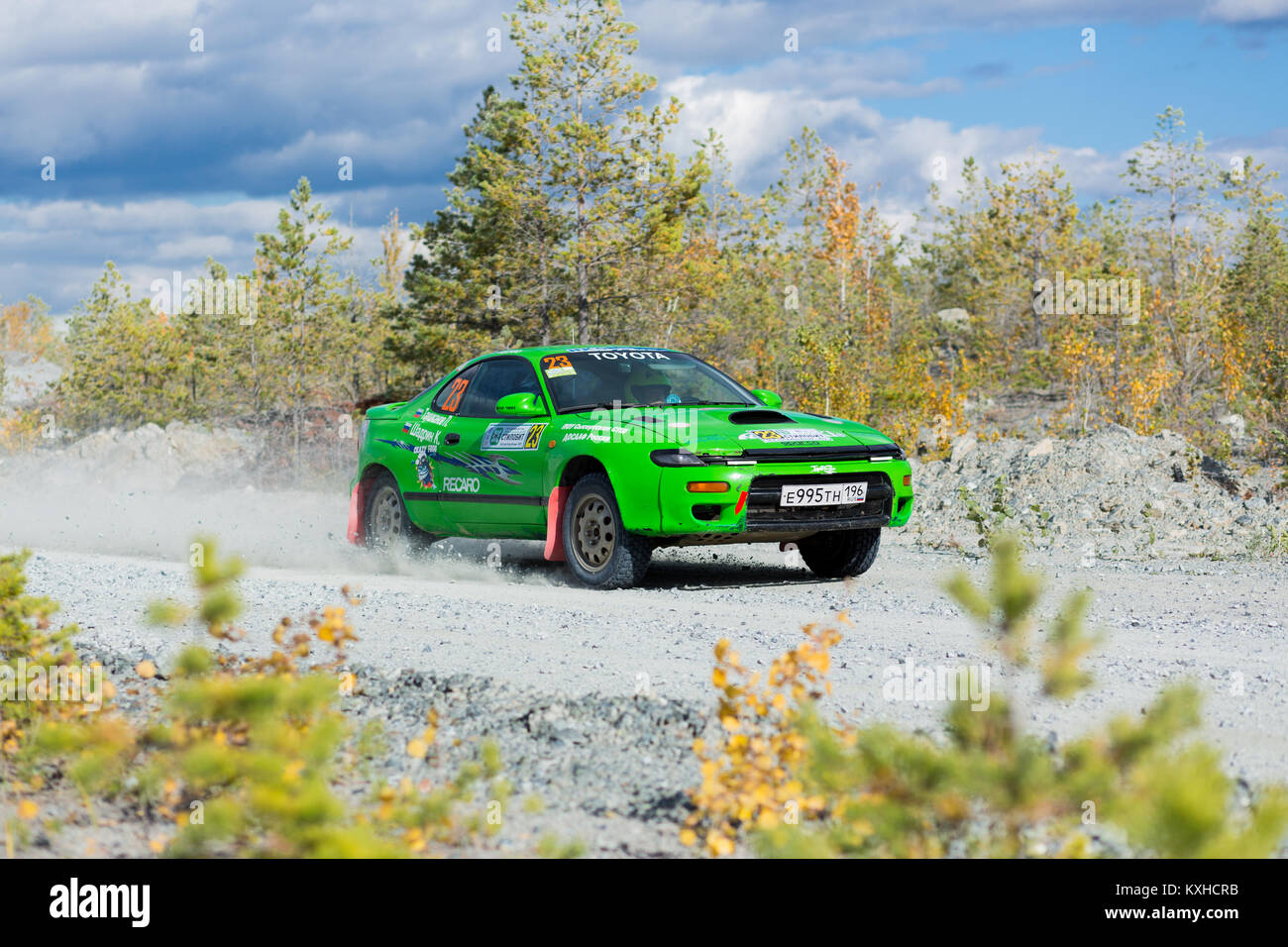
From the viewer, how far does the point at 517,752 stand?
450 cm

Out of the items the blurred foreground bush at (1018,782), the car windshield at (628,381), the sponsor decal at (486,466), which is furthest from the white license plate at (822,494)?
the blurred foreground bush at (1018,782)

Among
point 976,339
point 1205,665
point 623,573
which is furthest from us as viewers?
point 976,339

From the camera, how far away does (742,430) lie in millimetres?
8617

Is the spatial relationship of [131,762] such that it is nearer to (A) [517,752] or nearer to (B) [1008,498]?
(A) [517,752]

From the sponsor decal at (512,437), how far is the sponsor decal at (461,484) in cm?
29

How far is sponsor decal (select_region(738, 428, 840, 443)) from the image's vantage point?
852 centimetres

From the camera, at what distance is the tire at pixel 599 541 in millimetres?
8656

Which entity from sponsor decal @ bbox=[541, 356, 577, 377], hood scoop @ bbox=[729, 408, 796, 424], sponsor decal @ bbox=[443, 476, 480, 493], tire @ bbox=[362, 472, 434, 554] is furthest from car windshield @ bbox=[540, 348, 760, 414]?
tire @ bbox=[362, 472, 434, 554]

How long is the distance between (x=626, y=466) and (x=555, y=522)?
93cm

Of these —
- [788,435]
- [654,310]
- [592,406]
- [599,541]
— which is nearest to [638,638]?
[599,541]

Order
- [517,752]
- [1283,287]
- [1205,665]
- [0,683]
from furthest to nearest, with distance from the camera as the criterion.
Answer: [1283,287] < [1205,665] < [0,683] < [517,752]

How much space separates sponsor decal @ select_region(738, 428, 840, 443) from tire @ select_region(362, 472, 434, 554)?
10.9ft

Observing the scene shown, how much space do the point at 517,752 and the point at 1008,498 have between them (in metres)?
10.3
